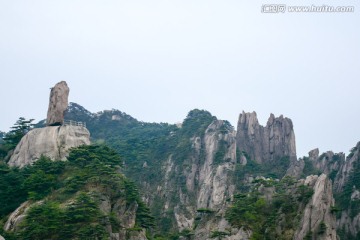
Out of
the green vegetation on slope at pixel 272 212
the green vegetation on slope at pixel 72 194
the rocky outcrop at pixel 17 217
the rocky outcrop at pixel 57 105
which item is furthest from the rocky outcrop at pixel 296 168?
the rocky outcrop at pixel 17 217

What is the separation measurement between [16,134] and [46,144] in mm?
6103

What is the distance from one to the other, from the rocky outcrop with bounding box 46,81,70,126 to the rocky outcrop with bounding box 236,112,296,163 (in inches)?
2041

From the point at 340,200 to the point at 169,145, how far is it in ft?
117

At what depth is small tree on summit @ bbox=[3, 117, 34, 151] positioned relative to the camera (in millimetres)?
58431

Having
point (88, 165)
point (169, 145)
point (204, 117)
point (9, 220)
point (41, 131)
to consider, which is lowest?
point (9, 220)

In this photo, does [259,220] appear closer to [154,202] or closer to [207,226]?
[207,226]

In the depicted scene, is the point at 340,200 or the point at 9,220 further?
the point at 340,200

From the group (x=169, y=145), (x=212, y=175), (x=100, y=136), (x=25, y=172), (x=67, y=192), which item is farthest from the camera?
(x=100, y=136)

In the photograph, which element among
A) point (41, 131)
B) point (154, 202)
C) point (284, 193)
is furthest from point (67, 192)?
point (154, 202)

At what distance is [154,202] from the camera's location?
93.8 metres

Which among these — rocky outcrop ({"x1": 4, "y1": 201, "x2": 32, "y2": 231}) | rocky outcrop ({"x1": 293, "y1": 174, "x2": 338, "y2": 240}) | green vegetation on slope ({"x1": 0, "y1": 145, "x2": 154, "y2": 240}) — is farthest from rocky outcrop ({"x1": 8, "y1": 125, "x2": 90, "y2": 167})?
rocky outcrop ({"x1": 293, "y1": 174, "x2": 338, "y2": 240})

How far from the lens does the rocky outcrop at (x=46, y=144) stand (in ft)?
178

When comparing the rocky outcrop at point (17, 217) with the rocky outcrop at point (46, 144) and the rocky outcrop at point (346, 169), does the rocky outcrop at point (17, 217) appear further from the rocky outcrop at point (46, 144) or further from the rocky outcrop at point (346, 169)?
the rocky outcrop at point (346, 169)

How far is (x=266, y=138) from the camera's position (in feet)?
345
